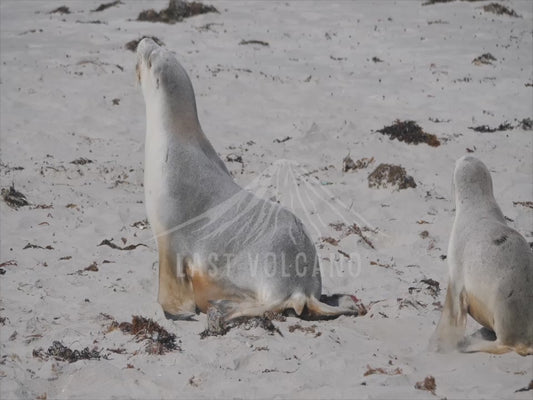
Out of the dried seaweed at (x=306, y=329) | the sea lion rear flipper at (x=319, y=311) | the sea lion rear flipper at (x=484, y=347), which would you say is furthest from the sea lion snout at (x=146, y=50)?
the sea lion rear flipper at (x=484, y=347)

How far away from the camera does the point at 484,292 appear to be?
4.09m

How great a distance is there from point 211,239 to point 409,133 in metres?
5.49

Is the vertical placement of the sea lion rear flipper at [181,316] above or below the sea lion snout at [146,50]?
below

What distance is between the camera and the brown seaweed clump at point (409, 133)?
934 centimetres

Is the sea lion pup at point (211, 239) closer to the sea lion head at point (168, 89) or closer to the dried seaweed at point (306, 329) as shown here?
the sea lion head at point (168, 89)

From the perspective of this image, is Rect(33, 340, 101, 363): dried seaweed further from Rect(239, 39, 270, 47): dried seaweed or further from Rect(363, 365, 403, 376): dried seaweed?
Rect(239, 39, 270, 47): dried seaweed

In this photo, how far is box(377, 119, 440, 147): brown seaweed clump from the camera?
368 inches

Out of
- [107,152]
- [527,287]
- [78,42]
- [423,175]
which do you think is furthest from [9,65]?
[527,287]

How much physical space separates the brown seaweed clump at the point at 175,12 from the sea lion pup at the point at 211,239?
11302 millimetres

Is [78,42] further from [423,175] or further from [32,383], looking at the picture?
[32,383]

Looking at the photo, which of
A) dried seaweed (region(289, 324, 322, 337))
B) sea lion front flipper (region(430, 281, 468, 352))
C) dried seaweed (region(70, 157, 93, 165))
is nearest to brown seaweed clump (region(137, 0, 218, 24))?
dried seaweed (region(70, 157, 93, 165))

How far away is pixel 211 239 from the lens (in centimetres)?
471

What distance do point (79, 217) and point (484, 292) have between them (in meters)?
4.02

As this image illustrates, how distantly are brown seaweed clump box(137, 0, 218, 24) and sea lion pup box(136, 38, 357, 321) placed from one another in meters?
11.3
